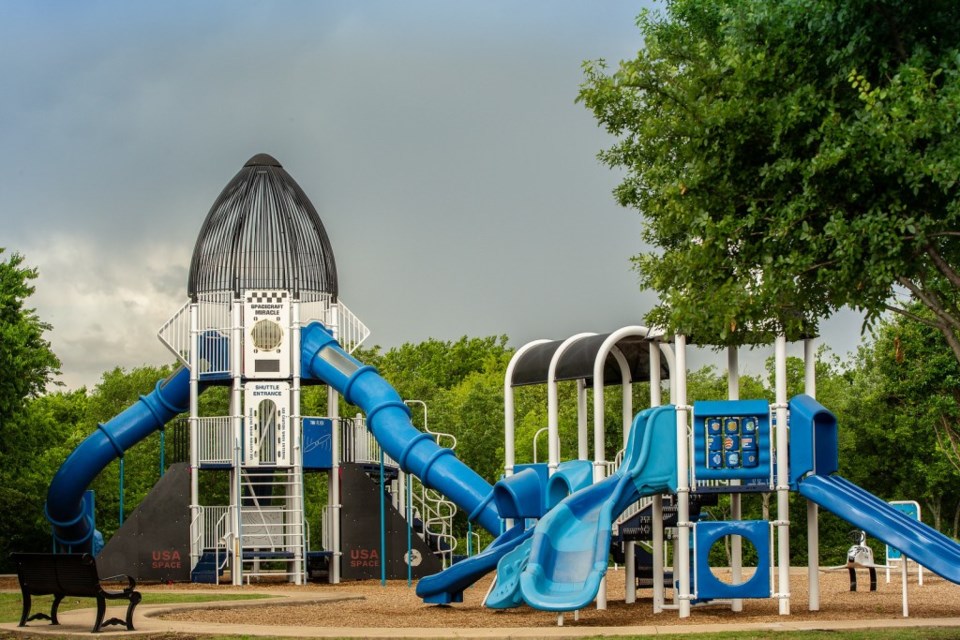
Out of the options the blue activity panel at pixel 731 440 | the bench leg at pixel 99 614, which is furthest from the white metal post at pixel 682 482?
the bench leg at pixel 99 614

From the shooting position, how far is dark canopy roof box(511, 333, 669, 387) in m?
21.7

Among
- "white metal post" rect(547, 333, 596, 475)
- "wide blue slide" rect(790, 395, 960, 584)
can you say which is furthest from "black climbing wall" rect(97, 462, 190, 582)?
"wide blue slide" rect(790, 395, 960, 584)

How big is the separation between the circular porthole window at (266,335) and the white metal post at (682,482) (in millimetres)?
15440

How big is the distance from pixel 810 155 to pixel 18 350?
24544 millimetres

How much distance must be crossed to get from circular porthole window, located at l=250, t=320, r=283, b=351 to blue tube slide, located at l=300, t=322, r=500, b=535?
0.57 m

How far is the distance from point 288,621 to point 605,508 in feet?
14.8

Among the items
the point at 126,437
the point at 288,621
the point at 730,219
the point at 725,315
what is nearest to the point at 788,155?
the point at 730,219

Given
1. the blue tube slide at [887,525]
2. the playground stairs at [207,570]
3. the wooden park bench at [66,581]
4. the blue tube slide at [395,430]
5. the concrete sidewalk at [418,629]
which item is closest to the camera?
the concrete sidewalk at [418,629]

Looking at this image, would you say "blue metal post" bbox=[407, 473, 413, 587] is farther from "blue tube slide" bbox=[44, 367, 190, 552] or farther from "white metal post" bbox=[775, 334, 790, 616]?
"white metal post" bbox=[775, 334, 790, 616]

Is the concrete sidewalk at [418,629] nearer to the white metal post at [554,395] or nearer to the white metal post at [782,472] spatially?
the white metal post at [782,472]

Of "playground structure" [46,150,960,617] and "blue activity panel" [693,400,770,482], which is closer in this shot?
"blue activity panel" [693,400,770,482]

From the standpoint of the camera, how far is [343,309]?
3466 cm

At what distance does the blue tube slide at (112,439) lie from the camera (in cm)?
3491

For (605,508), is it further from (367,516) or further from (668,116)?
(367,516)
